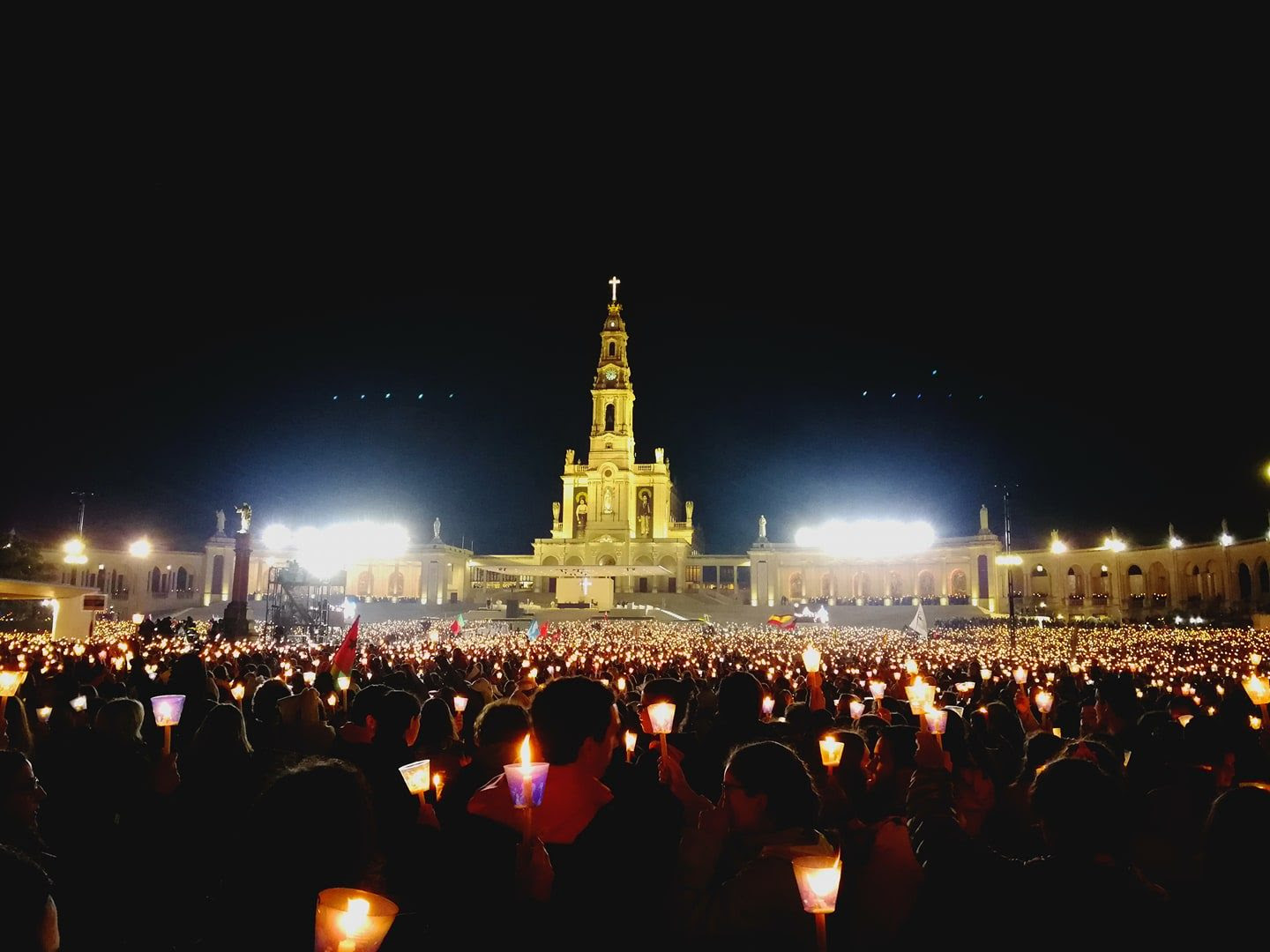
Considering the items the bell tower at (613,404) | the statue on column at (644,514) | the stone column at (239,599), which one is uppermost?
the bell tower at (613,404)

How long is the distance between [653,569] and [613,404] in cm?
2554

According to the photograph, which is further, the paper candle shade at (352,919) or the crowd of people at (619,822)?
the crowd of people at (619,822)

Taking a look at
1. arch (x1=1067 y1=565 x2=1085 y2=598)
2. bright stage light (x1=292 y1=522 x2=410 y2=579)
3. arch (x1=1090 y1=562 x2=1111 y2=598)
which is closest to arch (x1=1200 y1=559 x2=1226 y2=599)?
arch (x1=1090 y1=562 x2=1111 y2=598)

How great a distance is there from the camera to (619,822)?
293 centimetres

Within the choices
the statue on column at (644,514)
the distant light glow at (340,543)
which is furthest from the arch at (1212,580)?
the distant light glow at (340,543)

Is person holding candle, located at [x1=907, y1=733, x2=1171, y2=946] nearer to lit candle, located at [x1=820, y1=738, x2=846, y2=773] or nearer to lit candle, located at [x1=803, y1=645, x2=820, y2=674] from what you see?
lit candle, located at [x1=820, y1=738, x2=846, y2=773]

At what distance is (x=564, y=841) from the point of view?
3072 millimetres

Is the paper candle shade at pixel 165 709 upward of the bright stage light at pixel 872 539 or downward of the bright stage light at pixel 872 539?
downward

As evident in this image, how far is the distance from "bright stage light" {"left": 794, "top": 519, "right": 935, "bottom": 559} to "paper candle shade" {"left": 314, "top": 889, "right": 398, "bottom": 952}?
7264 cm

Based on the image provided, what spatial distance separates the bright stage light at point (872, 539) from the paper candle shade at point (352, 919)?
238ft

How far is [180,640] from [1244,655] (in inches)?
1124

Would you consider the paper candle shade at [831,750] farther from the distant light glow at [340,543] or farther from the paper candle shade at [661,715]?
the distant light glow at [340,543]

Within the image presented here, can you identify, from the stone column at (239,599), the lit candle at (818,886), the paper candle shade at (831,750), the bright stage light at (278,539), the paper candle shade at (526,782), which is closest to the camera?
the lit candle at (818,886)

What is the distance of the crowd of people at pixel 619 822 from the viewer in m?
2.48
